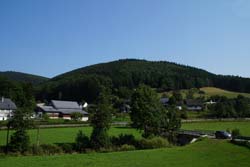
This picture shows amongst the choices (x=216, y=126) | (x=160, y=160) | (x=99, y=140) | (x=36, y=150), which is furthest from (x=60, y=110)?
(x=160, y=160)

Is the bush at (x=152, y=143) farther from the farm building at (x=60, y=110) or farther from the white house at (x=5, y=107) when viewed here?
the farm building at (x=60, y=110)

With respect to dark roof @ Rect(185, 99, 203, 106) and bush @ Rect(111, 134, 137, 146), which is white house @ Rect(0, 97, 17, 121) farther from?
dark roof @ Rect(185, 99, 203, 106)

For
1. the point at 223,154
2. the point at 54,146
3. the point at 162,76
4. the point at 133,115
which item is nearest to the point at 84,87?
the point at 162,76

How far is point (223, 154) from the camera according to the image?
35.2 m

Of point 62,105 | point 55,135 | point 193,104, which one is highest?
point 193,104

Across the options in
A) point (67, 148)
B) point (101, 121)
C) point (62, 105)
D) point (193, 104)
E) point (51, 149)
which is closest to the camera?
point (51, 149)

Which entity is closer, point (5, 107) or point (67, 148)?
point (67, 148)

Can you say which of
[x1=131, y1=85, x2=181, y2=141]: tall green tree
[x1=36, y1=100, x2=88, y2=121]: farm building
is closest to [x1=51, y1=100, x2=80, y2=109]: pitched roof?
[x1=36, y1=100, x2=88, y2=121]: farm building

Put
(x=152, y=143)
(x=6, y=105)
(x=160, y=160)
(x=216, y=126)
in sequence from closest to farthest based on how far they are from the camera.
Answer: (x=160, y=160) → (x=152, y=143) → (x=216, y=126) → (x=6, y=105)

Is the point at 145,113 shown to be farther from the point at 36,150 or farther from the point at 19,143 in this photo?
the point at 19,143

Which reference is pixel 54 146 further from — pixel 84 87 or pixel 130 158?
pixel 84 87

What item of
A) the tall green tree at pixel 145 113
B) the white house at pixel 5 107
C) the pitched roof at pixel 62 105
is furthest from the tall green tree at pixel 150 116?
the pitched roof at pixel 62 105

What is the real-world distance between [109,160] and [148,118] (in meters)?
25.3

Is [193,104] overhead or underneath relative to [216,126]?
overhead
